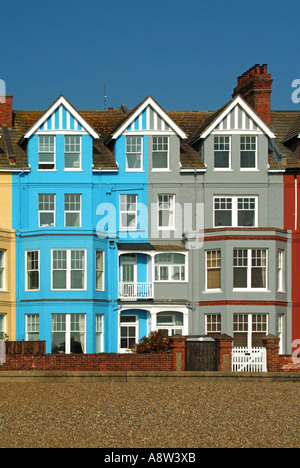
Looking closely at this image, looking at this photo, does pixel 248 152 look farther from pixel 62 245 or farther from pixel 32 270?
pixel 32 270

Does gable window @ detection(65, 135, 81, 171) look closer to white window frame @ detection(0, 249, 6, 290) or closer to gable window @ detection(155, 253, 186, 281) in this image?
white window frame @ detection(0, 249, 6, 290)

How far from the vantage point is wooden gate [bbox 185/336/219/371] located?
37125 mm

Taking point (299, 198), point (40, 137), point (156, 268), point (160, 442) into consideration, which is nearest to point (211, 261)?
point (156, 268)

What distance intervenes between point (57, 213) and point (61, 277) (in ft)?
11.1

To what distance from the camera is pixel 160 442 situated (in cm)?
1995

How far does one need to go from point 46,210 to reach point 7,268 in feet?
11.3

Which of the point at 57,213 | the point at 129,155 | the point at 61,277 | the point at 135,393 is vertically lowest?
the point at 135,393

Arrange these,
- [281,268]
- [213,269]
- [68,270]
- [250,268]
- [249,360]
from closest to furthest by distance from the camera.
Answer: [249,360] < [68,270] < [250,268] < [213,269] < [281,268]

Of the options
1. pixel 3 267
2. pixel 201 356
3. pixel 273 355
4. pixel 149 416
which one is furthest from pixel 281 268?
pixel 149 416

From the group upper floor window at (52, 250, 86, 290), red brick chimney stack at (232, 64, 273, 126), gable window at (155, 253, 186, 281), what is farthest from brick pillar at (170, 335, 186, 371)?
red brick chimney stack at (232, 64, 273, 126)

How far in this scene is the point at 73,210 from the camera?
150 feet

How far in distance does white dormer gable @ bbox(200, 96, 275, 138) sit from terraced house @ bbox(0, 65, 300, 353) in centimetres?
5
